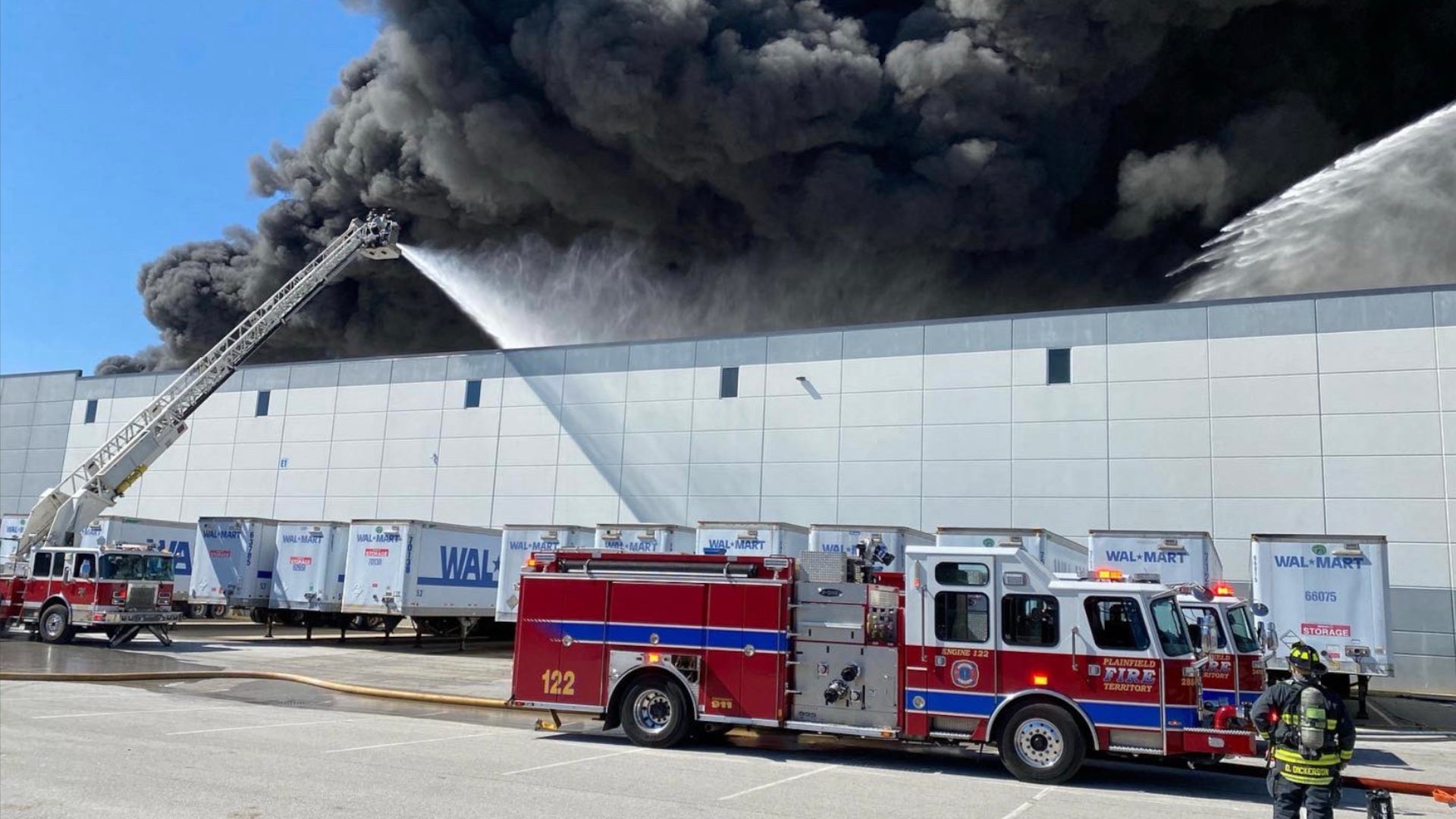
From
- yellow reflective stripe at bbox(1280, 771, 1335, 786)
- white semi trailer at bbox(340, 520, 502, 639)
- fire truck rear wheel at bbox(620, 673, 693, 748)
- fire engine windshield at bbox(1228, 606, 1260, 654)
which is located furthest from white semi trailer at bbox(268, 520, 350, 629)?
yellow reflective stripe at bbox(1280, 771, 1335, 786)

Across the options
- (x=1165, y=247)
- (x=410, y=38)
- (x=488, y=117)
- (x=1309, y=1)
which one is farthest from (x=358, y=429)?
(x=1309, y=1)

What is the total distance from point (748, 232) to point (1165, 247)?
1581 cm

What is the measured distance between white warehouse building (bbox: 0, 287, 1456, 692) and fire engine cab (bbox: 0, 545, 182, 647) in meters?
8.36

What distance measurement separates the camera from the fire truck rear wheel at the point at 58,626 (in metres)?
20.0

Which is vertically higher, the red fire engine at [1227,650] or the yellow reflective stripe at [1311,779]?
the red fire engine at [1227,650]

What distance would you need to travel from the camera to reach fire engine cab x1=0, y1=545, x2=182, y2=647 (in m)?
19.8

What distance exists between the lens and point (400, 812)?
677 centimetres

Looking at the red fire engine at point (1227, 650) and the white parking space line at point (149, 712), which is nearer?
the red fire engine at point (1227, 650)

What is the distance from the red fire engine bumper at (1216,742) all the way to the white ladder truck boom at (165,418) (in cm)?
2198

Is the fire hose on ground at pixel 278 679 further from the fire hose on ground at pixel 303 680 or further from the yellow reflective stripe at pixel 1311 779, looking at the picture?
the yellow reflective stripe at pixel 1311 779

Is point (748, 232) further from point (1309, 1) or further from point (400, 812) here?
point (400, 812)

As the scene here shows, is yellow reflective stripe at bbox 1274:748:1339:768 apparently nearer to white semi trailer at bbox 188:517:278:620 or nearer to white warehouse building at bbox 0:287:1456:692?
white warehouse building at bbox 0:287:1456:692

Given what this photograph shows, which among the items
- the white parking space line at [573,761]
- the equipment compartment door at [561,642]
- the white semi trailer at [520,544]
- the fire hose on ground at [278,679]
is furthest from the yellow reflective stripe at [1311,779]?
the white semi trailer at [520,544]

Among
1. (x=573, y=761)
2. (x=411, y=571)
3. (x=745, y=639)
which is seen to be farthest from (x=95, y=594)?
(x=745, y=639)
